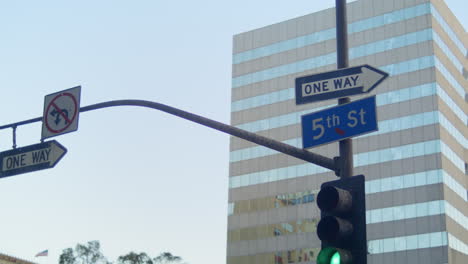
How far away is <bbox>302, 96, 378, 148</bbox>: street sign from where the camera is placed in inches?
386

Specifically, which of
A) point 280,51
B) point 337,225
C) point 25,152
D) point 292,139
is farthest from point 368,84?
point 280,51

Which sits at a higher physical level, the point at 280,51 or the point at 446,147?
the point at 280,51

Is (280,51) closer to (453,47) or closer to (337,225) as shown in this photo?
(453,47)

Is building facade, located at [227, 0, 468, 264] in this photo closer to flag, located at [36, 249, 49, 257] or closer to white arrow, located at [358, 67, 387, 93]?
flag, located at [36, 249, 49, 257]

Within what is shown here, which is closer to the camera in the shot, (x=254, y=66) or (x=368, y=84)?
(x=368, y=84)

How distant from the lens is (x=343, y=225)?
9.03 meters

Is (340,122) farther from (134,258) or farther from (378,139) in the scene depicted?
(134,258)

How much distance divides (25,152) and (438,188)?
6578 cm

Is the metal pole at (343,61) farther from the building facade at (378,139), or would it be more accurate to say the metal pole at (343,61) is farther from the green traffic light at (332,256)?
the building facade at (378,139)

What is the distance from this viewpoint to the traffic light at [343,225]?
888 cm

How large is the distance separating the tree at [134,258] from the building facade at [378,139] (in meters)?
21.2

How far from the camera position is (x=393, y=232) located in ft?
246

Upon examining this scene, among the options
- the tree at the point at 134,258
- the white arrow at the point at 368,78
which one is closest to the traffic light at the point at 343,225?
the white arrow at the point at 368,78

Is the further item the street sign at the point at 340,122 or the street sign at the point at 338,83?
the street sign at the point at 338,83
